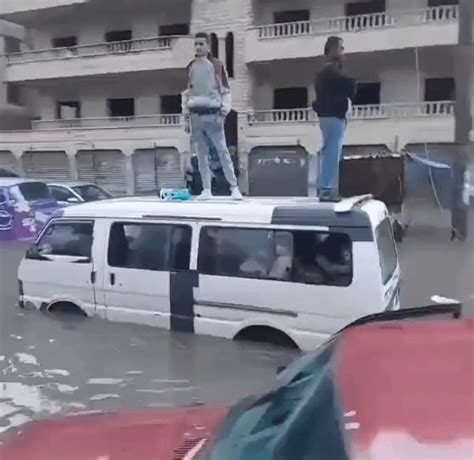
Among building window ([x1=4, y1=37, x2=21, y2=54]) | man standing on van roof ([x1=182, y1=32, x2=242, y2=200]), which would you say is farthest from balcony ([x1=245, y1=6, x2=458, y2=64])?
man standing on van roof ([x1=182, y1=32, x2=242, y2=200])

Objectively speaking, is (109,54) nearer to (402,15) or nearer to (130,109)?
(130,109)

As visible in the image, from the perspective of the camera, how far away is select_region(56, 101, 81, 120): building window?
23502 mm

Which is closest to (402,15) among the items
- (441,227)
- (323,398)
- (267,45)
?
(267,45)

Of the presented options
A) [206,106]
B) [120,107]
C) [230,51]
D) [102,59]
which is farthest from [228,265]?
[120,107]

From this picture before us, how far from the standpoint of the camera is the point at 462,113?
1375cm

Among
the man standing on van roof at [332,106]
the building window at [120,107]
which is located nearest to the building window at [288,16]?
the building window at [120,107]

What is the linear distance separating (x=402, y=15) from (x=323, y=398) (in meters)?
17.9

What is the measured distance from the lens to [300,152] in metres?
19.3

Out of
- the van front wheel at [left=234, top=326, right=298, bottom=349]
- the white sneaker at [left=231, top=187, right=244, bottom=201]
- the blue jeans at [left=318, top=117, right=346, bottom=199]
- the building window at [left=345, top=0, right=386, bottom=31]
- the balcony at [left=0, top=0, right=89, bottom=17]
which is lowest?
the van front wheel at [left=234, top=326, right=298, bottom=349]

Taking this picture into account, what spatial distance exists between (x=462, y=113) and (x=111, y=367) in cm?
1038

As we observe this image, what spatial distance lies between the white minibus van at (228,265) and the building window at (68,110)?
1795cm

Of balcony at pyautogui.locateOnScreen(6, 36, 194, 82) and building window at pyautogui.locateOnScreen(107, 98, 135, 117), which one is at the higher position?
balcony at pyautogui.locateOnScreen(6, 36, 194, 82)

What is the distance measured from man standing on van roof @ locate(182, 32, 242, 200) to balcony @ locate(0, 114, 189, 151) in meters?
12.6

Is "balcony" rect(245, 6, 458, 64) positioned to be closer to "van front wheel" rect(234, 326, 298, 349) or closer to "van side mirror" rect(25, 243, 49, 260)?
"van side mirror" rect(25, 243, 49, 260)
